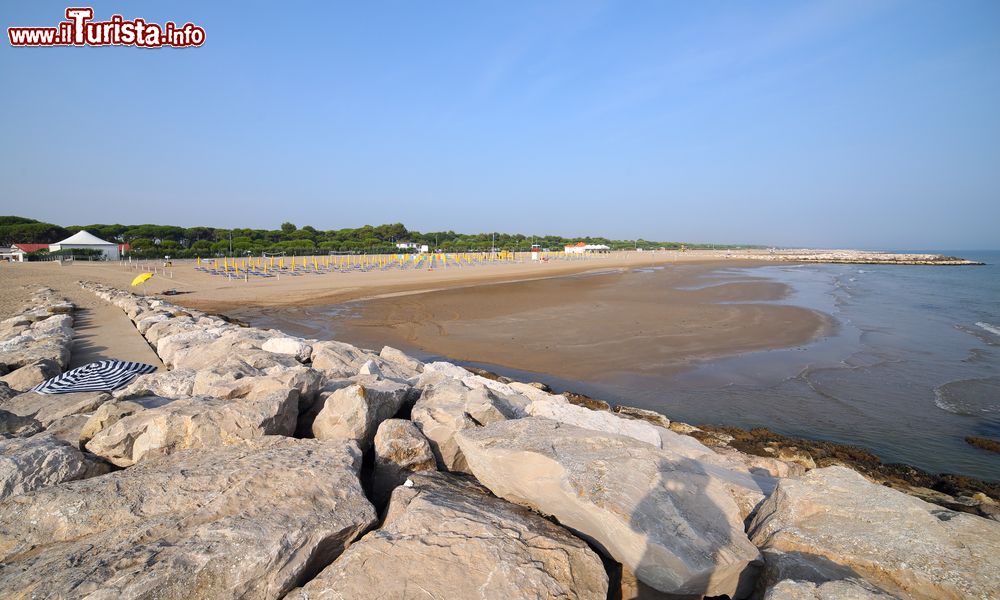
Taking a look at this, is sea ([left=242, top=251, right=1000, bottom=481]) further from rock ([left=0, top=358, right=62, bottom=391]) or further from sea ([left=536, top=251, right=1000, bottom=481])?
rock ([left=0, top=358, right=62, bottom=391])

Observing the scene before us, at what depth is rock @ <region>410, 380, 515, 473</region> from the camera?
169 inches

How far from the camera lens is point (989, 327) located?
17.7 m

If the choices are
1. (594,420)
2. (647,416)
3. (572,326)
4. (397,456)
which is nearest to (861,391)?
(647,416)

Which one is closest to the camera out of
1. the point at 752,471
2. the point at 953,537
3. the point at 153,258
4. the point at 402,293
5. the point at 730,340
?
the point at 953,537

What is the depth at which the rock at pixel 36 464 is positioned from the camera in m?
3.02

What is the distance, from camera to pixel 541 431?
382cm

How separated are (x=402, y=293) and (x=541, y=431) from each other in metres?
22.6

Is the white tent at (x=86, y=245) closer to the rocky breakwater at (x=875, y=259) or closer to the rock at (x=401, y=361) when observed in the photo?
the rock at (x=401, y=361)

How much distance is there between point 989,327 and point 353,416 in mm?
24734

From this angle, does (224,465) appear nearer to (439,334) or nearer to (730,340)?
(439,334)

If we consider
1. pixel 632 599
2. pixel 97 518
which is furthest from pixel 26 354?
pixel 632 599

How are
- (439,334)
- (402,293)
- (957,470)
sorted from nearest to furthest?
1. (957,470)
2. (439,334)
3. (402,293)

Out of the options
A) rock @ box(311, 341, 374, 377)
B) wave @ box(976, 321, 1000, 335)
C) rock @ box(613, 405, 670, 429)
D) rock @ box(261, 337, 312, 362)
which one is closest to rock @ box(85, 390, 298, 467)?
rock @ box(311, 341, 374, 377)

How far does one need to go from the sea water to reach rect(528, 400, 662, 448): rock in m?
2.98
